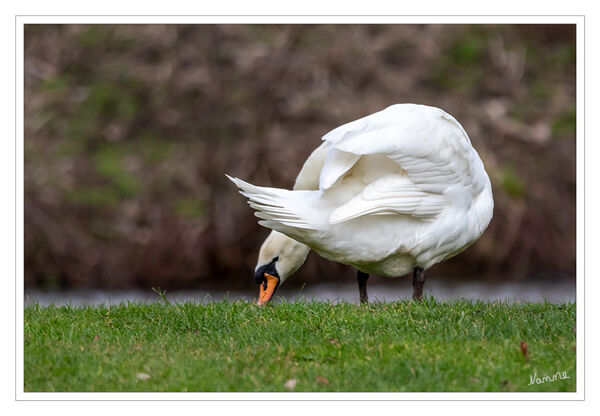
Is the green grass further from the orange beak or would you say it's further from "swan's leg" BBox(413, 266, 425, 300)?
the orange beak

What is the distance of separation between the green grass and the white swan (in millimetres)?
446

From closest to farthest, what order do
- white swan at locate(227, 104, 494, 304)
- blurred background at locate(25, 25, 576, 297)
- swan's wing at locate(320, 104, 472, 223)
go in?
swan's wing at locate(320, 104, 472, 223)
white swan at locate(227, 104, 494, 304)
blurred background at locate(25, 25, 576, 297)

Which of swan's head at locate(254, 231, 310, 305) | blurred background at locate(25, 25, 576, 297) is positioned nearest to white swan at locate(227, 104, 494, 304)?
swan's head at locate(254, 231, 310, 305)

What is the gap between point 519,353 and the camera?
5.25m

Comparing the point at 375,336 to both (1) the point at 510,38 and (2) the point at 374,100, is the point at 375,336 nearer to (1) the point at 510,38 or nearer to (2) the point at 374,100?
(2) the point at 374,100

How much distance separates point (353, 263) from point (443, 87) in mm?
8070

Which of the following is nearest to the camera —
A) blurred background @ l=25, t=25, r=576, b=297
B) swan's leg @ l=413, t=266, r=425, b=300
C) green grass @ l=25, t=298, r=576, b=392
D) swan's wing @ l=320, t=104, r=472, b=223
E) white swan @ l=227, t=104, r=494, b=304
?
green grass @ l=25, t=298, r=576, b=392

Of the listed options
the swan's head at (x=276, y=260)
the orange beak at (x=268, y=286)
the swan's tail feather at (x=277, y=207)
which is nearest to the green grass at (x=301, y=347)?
the swan's tail feather at (x=277, y=207)

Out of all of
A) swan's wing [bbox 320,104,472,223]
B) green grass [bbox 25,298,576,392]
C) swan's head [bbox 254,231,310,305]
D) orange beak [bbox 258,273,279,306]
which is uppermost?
swan's wing [bbox 320,104,472,223]

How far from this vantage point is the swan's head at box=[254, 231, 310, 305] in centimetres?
781

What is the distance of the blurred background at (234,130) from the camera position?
1294cm

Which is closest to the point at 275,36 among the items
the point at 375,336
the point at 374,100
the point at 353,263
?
the point at 374,100

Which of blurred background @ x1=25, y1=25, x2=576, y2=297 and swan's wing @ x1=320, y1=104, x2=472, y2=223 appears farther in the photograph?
blurred background @ x1=25, y1=25, x2=576, y2=297

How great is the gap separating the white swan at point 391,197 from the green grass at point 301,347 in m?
0.45
